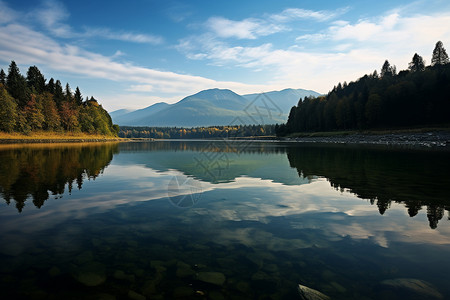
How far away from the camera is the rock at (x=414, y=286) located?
497 centimetres

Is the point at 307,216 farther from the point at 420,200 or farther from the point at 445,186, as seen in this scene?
the point at 445,186

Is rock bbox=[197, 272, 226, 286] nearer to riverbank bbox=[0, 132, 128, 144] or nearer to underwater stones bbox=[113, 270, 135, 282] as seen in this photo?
underwater stones bbox=[113, 270, 135, 282]

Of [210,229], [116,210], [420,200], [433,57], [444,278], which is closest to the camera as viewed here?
[444,278]

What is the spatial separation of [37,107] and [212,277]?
111429 millimetres

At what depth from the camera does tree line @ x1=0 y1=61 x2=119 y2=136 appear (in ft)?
262

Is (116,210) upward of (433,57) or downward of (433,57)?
downward

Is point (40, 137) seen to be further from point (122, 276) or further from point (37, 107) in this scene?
point (122, 276)

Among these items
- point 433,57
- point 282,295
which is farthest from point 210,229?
point 433,57

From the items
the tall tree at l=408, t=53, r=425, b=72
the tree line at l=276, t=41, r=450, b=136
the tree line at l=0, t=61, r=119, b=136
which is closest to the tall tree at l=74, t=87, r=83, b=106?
the tree line at l=0, t=61, r=119, b=136

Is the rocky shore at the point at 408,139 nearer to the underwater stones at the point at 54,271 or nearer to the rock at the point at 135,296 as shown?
the rock at the point at 135,296

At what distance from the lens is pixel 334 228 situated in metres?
8.77

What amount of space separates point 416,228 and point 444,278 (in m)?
3.56

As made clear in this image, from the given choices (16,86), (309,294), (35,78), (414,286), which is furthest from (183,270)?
(35,78)

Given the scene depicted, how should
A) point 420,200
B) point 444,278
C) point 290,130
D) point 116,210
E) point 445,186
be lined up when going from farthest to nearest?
point 290,130 → point 445,186 → point 420,200 → point 116,210 → point 444,278
